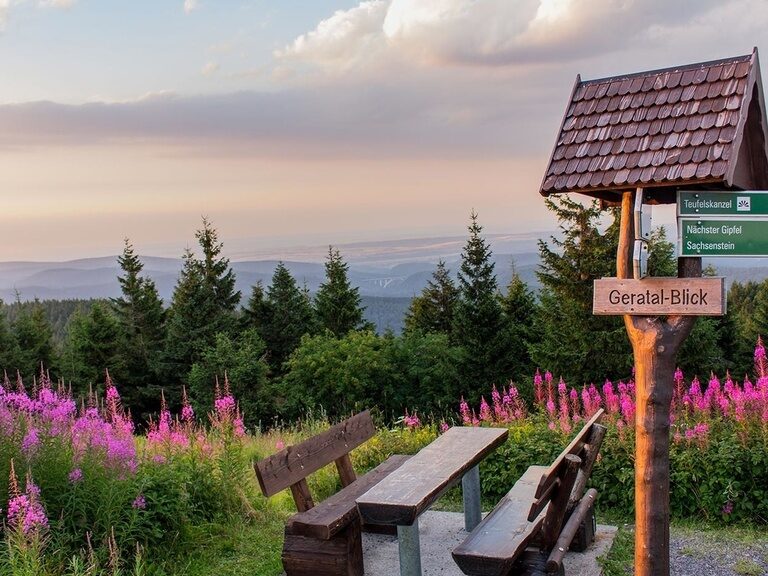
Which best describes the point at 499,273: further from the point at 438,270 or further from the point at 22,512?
the point at 22,512

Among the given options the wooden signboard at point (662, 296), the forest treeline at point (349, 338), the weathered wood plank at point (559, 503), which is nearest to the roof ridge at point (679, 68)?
the wooden signboard at point (662, 296)

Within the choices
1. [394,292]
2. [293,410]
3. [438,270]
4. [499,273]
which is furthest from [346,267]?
[394,292]

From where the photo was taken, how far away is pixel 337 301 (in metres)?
42.1

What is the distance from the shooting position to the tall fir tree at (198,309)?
38719 millimetres

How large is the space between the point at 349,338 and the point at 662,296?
28.4 meters

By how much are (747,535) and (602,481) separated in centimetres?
131

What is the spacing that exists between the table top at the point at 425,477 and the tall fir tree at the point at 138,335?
3394 cm

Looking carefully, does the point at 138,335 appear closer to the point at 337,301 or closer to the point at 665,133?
the point at 337,301

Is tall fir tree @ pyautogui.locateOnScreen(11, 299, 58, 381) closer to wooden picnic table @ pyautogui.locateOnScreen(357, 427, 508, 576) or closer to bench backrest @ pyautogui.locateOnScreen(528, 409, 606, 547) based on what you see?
wooden picnic table @ pyautogui.locateOnScreen(357, 427, 508, 576)

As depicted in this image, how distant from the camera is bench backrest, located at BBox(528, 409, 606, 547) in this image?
4195 mm

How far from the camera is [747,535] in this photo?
6.45m

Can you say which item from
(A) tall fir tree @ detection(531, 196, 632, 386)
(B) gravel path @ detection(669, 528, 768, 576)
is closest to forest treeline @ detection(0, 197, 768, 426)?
(A) tall fir tree @ detection(531, 196, 632, 386)

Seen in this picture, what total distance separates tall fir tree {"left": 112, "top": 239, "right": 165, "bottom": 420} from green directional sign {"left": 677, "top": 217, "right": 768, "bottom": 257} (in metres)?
36.0

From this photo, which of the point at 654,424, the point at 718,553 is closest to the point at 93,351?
the point at 718,553
